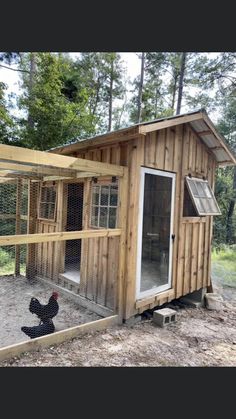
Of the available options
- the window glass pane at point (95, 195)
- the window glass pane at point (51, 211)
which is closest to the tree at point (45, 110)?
the window glass pane at point (51, 211)

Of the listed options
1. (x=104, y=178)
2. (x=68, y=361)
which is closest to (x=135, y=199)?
(x=104, y=178)

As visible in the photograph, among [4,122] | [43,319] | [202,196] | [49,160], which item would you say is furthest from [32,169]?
[4,122]

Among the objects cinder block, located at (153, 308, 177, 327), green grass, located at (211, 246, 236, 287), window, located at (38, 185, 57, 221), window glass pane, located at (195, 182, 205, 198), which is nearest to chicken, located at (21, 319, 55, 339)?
cinder block, located at (153, 308, 177, 327)

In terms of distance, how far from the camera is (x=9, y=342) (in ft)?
10.6

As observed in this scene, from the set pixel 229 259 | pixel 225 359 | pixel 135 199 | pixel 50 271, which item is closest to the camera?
pixel 225 359

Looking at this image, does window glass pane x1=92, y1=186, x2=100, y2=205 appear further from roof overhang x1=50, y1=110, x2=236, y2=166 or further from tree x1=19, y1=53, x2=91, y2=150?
tree x1=19, y1=53, x2=91, y2=150

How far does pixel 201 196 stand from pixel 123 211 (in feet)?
5.92

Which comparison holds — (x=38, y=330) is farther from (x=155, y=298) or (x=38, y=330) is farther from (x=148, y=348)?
(x=155, y=298)

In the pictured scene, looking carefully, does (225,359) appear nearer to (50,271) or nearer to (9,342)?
(9,342)

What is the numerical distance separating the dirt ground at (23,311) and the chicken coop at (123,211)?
205 mm

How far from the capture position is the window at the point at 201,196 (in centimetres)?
446

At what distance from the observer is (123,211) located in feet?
11.7

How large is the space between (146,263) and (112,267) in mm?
962

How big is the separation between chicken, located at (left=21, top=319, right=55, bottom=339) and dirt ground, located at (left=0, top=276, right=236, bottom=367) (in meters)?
0.27
